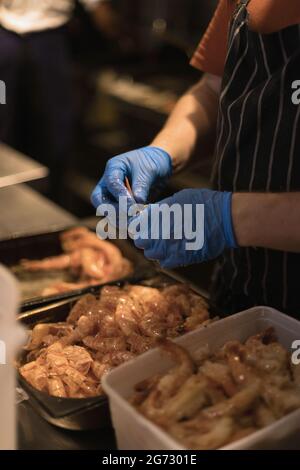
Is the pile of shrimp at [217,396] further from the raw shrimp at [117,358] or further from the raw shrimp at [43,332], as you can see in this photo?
the raw shrimp at [43,332]

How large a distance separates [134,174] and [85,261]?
61 centimetres

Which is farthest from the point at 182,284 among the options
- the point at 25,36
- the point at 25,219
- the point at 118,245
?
the point at 25,36

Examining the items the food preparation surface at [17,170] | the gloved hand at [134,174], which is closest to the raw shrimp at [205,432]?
the gloved hand at [134,174]

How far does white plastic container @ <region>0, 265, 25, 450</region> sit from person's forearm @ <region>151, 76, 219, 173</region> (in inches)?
52.1

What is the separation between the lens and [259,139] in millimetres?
1988

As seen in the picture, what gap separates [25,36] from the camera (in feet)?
16.1

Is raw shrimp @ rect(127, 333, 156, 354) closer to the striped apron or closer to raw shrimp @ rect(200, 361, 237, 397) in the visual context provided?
raw shrimp @ rect(200, 361, 237, 397)

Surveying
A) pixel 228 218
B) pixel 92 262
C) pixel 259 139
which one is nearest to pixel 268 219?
pixel 228 218

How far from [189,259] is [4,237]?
109 centimetres

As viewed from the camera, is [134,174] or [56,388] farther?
[134,174]

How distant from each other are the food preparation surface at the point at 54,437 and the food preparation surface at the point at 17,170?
1.92 meters

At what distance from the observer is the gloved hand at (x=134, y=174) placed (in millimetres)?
2047

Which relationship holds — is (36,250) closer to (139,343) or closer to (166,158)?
(166,158)

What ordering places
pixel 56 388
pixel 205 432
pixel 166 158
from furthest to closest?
pixel 166 158 < pixel 56 388 < pixel 205 432
